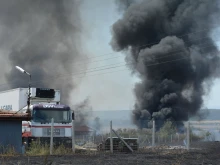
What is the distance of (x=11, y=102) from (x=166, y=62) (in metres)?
27.6

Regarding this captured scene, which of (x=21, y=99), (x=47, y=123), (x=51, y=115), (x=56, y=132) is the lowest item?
(x=56, y=132)

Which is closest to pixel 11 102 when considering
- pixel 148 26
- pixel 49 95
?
pixel 49 95

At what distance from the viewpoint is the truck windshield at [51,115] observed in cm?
1845

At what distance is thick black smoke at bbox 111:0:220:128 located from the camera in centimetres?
4597

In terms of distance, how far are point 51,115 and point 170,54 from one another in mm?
29716

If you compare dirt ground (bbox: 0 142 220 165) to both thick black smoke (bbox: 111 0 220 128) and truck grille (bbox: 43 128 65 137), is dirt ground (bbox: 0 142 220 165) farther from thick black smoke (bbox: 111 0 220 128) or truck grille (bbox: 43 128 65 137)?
thick black smoke (bbox: 111 0 220 128)

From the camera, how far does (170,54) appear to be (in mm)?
46406

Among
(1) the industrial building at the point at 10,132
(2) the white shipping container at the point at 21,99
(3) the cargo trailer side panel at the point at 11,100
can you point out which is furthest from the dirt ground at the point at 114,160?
(3) the cargo trailer side panel at the point at 11,100

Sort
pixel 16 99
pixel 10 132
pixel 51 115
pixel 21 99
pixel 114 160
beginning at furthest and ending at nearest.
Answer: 1. pixel 16 99
2. pixel 21 99
3. pixel 51 115
4. pixel 10 132
5. pixel 114 160

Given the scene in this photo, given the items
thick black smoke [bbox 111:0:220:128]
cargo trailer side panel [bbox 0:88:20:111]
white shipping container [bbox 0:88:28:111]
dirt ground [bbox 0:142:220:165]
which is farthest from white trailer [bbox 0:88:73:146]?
thick black smoke [bbox 111:0:220:128]

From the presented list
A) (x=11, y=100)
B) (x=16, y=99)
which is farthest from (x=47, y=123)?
(x=11, y=100)

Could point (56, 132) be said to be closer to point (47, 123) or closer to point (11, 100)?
point (47, 123)

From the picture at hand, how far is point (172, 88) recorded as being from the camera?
45.9 m

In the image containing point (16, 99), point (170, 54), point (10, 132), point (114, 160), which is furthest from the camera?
point (170, 54)
